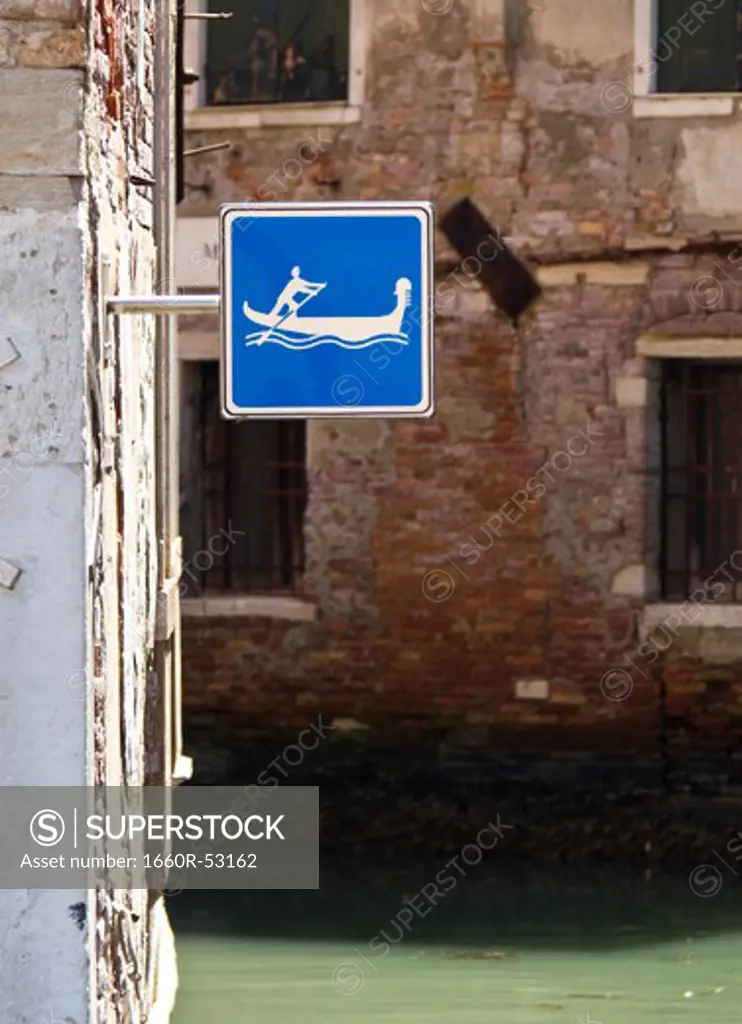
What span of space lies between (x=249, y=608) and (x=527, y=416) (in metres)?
1.97

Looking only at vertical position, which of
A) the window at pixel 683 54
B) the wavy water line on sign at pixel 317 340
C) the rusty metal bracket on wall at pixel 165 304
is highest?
the window at pixel 683 54

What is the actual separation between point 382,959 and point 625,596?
13.8 ft

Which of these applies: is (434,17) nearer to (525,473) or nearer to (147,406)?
(525,473)

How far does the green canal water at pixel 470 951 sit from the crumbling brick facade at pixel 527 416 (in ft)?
6.07

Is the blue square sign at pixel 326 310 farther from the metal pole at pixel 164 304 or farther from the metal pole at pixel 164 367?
the metal pole at pixel 164 367

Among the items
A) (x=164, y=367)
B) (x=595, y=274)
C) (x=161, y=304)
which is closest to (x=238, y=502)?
(x=595, y=274)

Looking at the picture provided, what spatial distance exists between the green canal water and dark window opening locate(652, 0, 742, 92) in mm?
4604

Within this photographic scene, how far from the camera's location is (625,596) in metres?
14.4

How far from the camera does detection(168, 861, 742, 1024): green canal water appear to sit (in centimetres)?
984

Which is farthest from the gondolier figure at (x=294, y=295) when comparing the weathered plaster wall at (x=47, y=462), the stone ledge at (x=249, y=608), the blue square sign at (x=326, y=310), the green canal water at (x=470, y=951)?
the stone ledge at (x=249, y=608)

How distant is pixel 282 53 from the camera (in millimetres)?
14758

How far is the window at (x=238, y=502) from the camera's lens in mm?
14875

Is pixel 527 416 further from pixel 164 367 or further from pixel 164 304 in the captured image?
pixel 164 304

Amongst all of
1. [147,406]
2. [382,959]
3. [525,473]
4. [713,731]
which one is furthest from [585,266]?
[147,406]
